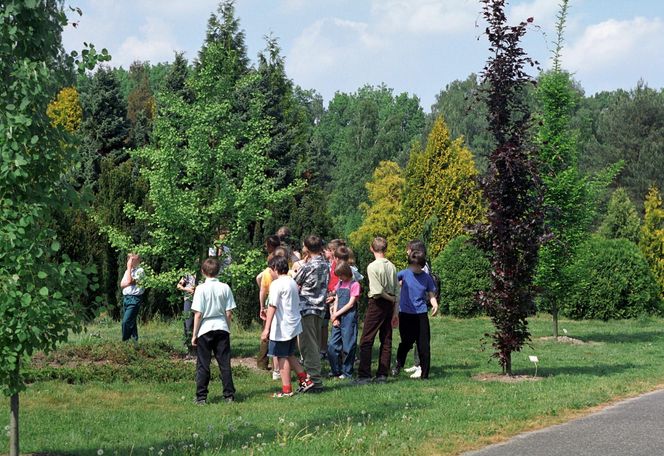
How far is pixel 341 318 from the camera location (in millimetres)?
13453

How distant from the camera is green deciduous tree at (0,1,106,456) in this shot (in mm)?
6914

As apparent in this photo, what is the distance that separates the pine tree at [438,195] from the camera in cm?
3788

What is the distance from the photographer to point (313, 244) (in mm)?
12648

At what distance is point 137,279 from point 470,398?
6.41 m

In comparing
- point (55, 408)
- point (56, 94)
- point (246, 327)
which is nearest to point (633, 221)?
point (246, 327)

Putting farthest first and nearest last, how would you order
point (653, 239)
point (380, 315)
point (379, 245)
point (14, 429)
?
point (653, 239)
point (379, 245)
point (380, 315)
point (14, 429)

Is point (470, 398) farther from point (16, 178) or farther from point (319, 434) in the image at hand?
point (16, 178)

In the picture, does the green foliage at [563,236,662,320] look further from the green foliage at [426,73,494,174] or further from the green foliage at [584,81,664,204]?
the green foliage at [426,73,494,174]

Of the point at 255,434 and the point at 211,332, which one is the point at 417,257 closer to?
the point at 211,332

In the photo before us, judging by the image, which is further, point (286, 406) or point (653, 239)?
point (653, 239)

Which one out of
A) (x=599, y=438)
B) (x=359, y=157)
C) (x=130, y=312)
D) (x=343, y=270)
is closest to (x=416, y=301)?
(x=343, y=270)

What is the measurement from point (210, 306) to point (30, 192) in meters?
4.56

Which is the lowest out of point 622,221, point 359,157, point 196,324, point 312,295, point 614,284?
point 196,324

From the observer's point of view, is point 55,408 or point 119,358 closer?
point 55,408
